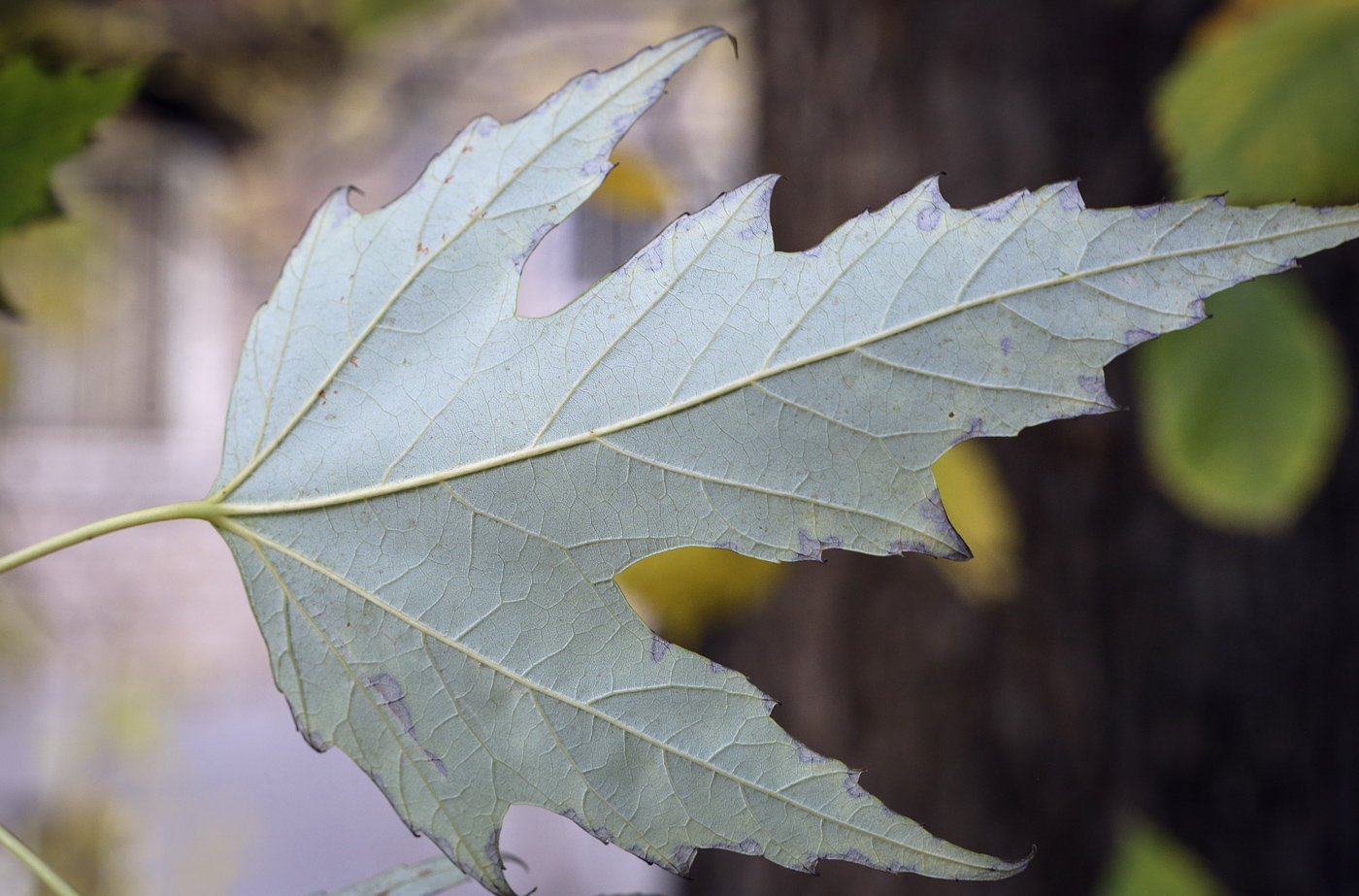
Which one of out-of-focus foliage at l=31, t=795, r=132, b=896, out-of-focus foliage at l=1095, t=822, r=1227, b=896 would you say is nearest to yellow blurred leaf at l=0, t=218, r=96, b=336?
out-of-focus foliage at l=31, t=795, r=132, b=896

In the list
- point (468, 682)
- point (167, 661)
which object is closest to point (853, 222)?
point (468, 682)

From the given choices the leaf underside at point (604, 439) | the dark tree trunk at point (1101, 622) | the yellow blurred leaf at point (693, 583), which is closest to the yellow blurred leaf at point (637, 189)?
the dark tree trunk at point (1101, 622)

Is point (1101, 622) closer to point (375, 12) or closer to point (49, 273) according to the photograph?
point (375, 12)

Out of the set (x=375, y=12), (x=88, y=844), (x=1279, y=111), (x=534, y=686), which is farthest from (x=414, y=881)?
(x=88, y=844)

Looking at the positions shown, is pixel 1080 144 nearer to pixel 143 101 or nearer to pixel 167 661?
pixel 143 101

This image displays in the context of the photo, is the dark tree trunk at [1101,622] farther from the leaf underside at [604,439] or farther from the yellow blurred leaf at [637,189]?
the leaf underside at [604,439]

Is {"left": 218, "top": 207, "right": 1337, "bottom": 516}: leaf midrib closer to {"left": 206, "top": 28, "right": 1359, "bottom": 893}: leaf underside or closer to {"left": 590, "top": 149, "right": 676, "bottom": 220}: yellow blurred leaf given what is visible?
{"left": 206, "top": 28, "right": 1359, "bottom": 893}: leaf underside
